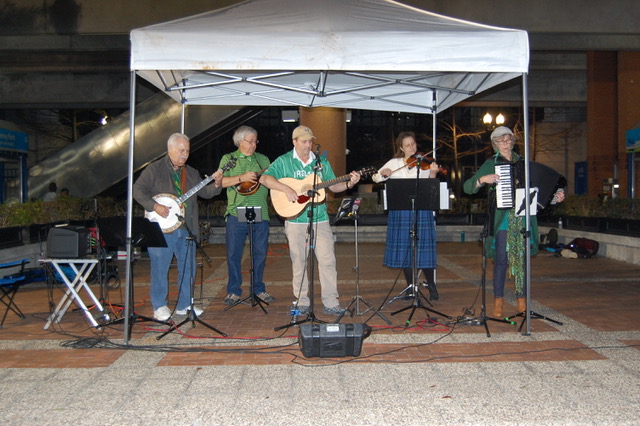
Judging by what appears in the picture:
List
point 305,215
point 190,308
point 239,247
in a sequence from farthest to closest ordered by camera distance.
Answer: point 239,247
point 305,215
point 190,308

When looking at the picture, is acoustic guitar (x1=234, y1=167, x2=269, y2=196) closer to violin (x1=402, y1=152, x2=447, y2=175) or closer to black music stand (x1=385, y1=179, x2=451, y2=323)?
black music stand (x1=385, y1=179, x2=451, y2=323)

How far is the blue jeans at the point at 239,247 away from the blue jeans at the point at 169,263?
3.18 feet

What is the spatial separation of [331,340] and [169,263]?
2349mm

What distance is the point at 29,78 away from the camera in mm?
21281

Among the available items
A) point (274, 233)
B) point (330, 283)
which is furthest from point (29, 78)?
point (330, 283)

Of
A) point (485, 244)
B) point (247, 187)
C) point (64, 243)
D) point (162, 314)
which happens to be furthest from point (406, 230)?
point (64, 243)

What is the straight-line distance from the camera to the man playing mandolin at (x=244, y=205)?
754cm

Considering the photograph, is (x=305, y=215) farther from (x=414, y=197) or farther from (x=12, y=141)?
(x=12, y=141)

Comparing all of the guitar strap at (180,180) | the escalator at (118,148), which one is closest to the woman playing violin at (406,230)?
the guitar strap at (180,180)

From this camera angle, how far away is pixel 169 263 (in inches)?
263

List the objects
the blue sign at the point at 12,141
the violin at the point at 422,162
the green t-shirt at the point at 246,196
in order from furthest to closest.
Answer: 1. the blue sign at the point at 12,141
2. the green t-shirt at the point at 246,196
3. the violin at the point at 422,162

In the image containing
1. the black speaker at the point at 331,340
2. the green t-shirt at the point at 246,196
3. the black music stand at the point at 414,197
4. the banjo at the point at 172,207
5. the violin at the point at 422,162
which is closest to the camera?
the black speaker at the point at 331,340

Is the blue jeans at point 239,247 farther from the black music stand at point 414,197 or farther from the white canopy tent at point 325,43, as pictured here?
the white canopy tent at point 325,43

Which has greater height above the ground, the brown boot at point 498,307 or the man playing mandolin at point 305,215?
the man playing mandolin at point 305,215
